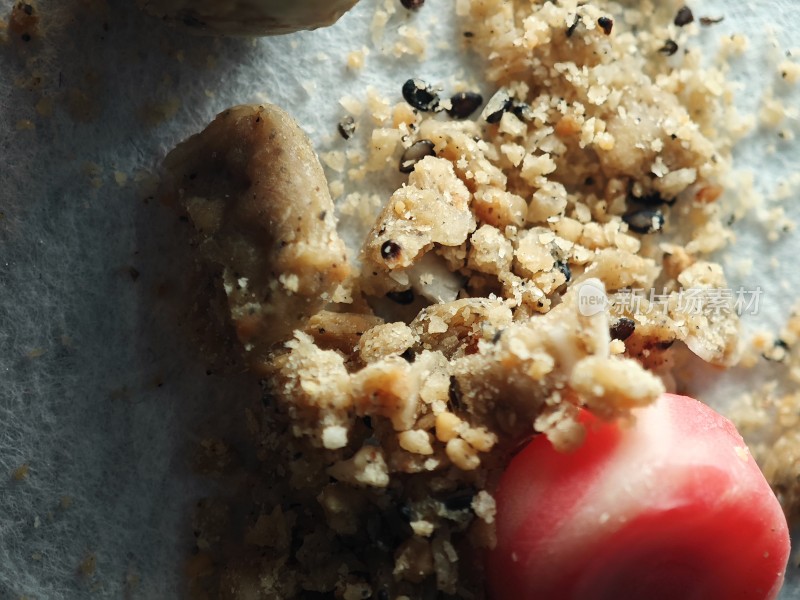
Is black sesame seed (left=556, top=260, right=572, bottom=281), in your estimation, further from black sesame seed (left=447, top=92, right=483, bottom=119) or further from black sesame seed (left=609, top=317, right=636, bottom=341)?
black sesame seed (left=447, top=92, right=483, bottom=119)

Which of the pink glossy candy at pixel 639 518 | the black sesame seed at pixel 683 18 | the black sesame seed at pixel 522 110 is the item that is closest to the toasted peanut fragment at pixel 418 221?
the black sesame seed at pixel 522 110

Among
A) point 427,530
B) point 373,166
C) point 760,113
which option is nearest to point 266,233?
point 373,166

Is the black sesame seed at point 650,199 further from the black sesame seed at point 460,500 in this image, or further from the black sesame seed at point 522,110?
the black sesame seed at point 460,500

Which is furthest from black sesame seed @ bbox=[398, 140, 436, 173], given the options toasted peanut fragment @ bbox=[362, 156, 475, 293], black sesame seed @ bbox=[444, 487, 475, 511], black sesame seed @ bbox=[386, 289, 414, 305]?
black sesame seed @ bbox=[444, 487, 475, 511]

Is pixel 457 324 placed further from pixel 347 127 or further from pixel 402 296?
pixel 347 127

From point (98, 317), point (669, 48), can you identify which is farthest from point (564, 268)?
point (98, 317)
